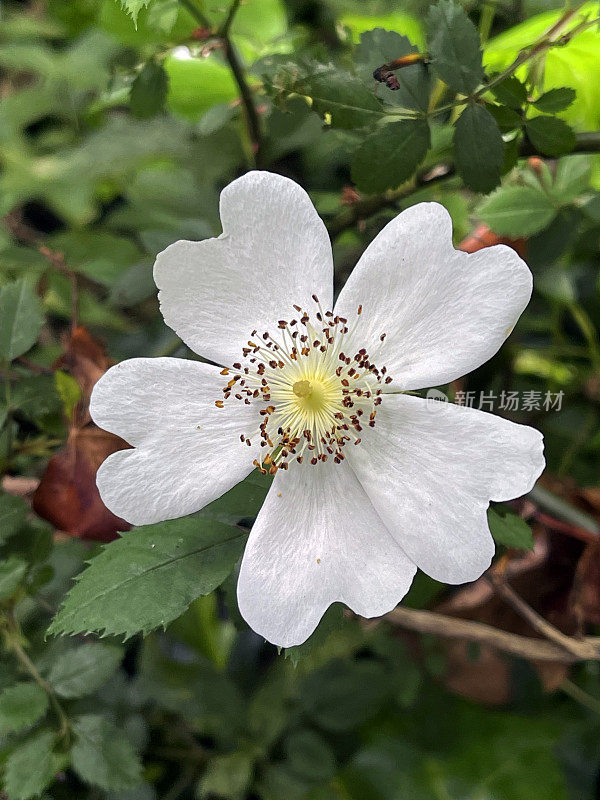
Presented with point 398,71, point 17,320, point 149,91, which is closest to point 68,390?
point 17,320

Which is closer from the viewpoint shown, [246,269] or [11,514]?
[246,269]

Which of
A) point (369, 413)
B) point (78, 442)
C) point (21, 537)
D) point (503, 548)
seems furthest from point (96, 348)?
point (503, 548)

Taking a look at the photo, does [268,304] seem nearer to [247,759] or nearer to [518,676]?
[247,759]

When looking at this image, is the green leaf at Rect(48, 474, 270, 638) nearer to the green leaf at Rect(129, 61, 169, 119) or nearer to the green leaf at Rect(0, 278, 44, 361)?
the green leaf at Rect(0, 278, 44, 361)

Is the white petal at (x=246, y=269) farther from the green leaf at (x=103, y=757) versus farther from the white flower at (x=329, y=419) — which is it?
the green leaf at (x=103, y=757)

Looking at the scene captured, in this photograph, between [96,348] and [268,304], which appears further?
[96,348]

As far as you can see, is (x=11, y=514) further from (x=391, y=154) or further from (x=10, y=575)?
(x=391, y=154)
